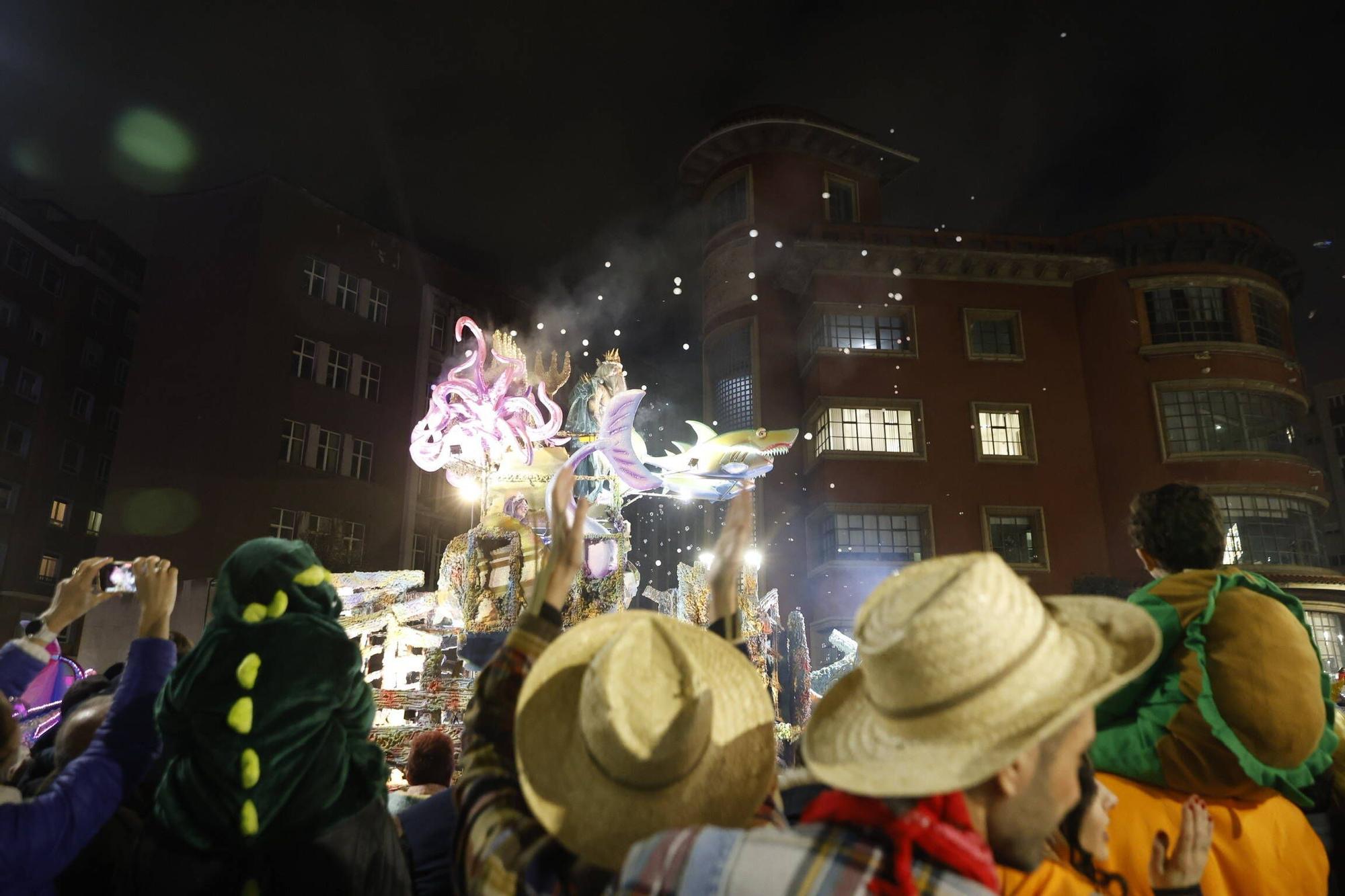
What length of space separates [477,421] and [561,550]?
12.9 meters

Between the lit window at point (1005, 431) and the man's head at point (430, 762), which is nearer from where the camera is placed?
the man's head at point (430, 762)

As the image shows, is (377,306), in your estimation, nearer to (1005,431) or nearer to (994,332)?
(994,332)

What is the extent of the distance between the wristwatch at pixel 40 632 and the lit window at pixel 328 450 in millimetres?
26399

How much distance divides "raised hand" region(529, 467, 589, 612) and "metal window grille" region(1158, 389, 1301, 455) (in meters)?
26.6

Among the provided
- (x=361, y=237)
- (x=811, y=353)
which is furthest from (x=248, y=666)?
(x=361, y=237)

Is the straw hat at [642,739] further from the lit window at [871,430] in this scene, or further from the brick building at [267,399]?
the brick building at [267,399]

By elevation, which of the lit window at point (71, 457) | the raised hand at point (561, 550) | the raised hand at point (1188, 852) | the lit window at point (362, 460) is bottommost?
the raised hand at point (1188, 852)

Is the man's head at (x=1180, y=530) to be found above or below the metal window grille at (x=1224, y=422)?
below

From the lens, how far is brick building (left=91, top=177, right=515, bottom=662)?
26.1 metres

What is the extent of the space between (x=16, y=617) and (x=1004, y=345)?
36.6 metres

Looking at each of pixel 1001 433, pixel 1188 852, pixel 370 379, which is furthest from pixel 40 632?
pixel 370 379

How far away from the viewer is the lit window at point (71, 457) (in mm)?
35750

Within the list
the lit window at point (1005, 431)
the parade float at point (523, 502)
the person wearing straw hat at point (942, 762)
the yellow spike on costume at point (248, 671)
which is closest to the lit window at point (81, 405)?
the parade float at point (523, 502)

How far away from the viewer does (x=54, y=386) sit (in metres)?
35.4
